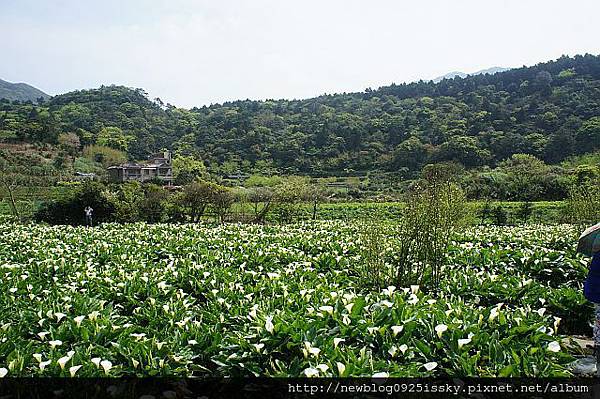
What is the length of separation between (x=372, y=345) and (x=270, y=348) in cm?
72

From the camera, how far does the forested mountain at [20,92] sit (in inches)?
4909

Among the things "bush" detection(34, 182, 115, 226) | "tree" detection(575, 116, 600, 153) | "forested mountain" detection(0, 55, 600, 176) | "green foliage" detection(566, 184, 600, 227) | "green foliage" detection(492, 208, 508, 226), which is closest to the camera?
"green foliage" detection(566, 184, 600, 227)

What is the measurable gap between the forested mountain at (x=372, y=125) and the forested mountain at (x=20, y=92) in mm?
70399

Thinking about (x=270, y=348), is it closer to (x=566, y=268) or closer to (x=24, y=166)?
(x=566, y=268)

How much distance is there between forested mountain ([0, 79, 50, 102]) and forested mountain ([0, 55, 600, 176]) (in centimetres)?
7040

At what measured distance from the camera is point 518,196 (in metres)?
29.4

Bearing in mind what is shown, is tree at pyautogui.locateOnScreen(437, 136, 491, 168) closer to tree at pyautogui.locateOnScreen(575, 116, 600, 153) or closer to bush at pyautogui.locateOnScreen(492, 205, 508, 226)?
tree at pyautogui.locateOnScreen(575, 116, 600, 153)

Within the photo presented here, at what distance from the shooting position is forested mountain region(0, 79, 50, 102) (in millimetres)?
124688

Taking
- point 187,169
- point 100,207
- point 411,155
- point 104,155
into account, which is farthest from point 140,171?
point 100,207

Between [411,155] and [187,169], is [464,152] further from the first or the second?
[187,169]

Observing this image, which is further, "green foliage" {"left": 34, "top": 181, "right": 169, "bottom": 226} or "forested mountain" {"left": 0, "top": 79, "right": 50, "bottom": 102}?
"forested mountain" {"left": 0, "top": 79, "right": 50, "bottom": 102}

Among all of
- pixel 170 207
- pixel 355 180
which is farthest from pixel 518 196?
pixel 170 207

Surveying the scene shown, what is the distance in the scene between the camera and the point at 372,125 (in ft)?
176

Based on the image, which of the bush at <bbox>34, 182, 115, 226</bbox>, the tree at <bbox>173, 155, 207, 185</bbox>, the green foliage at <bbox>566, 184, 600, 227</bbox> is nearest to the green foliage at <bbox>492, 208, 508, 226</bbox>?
the green foliage at <bbox>566, 184, 600, 227</bbox>
